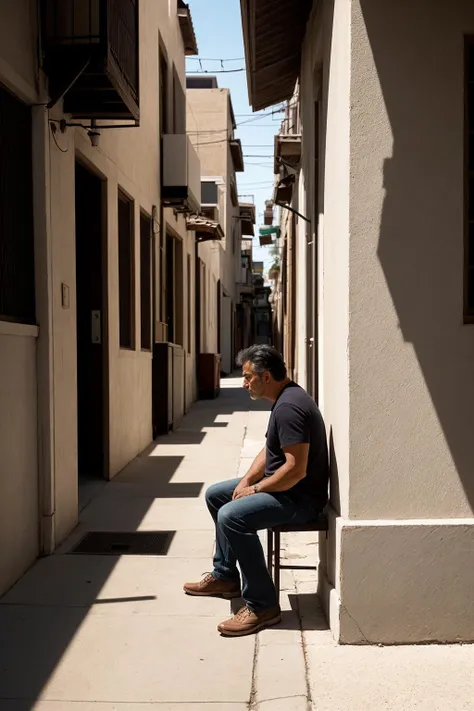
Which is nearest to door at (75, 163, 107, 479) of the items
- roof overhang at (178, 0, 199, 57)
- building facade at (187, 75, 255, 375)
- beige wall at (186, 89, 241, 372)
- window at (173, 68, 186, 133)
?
window at (173, 68, 186, 133)

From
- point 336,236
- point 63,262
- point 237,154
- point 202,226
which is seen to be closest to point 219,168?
point 237,154

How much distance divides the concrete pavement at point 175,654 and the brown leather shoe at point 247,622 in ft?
0.16

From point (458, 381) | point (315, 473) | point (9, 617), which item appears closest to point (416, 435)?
point (458, 381)

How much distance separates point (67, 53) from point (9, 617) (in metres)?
3.59

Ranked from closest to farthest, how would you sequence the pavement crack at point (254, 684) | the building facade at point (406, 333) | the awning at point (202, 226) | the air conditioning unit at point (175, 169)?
the pavement crack at point (254, 684)
the building facade at point (406, 333)
the air conditioning unit at point (175, 169)
the awning at point (202, 226)

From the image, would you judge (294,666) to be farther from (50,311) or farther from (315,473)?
(50,311)

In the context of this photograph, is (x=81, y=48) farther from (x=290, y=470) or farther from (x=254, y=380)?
(x=290, y=470)

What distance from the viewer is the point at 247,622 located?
408cm

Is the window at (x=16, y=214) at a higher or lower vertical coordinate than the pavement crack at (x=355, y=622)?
higher

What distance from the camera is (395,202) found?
3.85 metres

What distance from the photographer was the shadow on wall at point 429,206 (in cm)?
384

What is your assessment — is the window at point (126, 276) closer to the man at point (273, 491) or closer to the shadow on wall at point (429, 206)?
the man at point (273, 491)

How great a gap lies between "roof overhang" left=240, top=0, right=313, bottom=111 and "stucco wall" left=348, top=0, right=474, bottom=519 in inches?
84.6

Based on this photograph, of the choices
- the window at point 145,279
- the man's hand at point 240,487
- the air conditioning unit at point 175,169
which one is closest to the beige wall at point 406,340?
the man's hand at point 240,487
